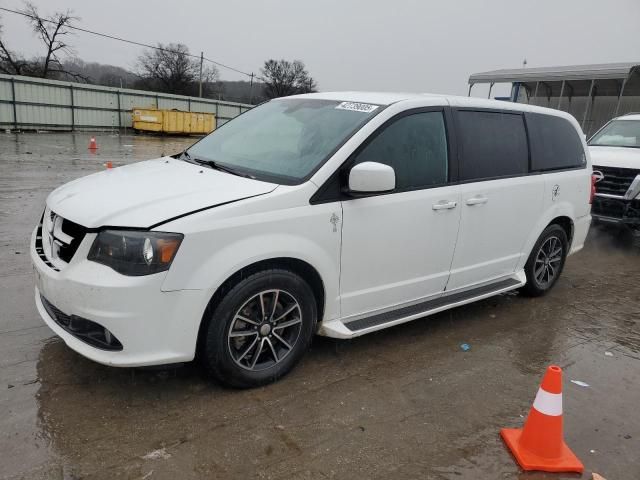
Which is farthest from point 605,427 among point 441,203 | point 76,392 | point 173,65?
point 173,65

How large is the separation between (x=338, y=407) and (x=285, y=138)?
192cm

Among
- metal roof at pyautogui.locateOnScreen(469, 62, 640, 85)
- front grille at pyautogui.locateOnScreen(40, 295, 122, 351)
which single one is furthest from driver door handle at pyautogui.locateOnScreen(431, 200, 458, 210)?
metal roof at pyautogui.locateOnScreen(469, 62, 640, 85)

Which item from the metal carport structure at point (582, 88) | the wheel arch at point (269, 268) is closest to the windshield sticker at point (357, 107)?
the wheel arch at point (269, 268)

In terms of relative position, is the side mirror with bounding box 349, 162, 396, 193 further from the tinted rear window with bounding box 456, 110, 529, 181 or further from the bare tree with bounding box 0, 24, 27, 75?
the bare tree with bounding box 0, 24, 27, 75

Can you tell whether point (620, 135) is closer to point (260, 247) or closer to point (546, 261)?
point (546, 261)

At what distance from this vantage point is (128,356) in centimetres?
273

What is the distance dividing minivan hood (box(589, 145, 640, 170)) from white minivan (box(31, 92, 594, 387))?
4057 millimetres

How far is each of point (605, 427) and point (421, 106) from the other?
2.46 meters

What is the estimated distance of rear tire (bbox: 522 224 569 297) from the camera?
16.6ft

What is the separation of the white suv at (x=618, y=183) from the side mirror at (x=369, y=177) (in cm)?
551

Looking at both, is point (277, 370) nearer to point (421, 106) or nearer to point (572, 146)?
point (421, 106)

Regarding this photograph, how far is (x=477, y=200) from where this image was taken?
408cm

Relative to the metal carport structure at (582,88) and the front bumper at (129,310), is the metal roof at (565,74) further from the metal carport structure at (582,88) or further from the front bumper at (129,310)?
the front bumper at (129,310)

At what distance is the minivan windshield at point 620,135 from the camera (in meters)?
8.77
